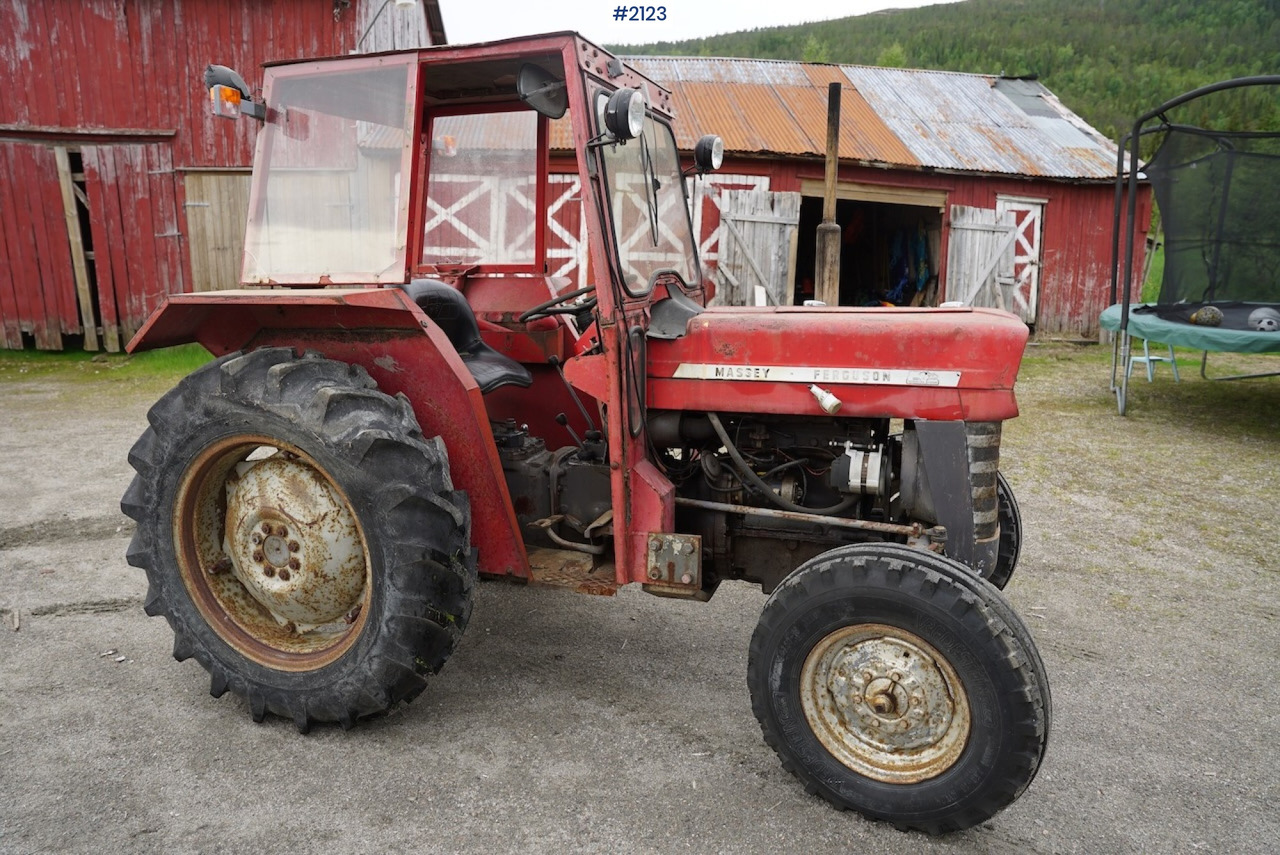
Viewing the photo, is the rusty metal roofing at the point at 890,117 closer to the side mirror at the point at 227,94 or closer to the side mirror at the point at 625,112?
the side mirror at the point at 227,94

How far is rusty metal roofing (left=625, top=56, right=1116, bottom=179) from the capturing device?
41.0 feet

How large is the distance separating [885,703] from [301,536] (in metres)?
1.98

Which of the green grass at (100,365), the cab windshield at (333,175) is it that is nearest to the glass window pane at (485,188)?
the cab windshield at (333,175)

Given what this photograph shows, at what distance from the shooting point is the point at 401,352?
120 inches

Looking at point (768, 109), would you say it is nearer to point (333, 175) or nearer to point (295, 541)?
point (333, 175)

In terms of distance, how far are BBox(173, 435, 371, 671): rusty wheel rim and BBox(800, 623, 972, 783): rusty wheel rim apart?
150 centimetres

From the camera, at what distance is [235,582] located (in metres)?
3.27

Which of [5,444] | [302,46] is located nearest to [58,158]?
[302,46]

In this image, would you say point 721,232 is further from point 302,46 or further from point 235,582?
point 235,582

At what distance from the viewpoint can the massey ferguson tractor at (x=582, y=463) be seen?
2545mm

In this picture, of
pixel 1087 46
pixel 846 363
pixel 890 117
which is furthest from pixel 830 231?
pixel 1087 46

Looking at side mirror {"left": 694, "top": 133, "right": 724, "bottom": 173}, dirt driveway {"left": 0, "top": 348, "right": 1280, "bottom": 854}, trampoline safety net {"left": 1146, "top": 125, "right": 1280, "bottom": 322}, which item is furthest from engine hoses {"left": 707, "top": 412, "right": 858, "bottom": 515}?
trampoline safety net {"left": 1146, "top": 125, "right": 1280, "bottom": 322}

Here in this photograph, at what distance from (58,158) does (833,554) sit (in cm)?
1201

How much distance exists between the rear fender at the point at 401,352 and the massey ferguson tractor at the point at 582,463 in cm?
1
